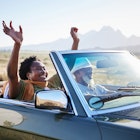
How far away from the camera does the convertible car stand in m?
3.23

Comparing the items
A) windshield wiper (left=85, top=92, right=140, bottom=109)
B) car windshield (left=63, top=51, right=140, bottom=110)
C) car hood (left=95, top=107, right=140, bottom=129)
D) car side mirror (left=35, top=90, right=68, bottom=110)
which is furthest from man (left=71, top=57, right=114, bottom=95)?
car hood (left=95, top=107, right=140, bottom=129)

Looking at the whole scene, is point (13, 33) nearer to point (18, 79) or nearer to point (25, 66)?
point (18, 79)

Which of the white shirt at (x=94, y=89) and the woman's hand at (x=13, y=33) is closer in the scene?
the white shirt at (x=94, y=89)

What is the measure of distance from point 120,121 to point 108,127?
12 centimetres

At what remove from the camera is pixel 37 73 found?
16.0ft

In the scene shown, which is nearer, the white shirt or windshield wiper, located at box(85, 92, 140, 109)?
windshield wiper, located at box(85, 92, 140, 109)

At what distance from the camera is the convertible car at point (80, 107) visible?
323cm

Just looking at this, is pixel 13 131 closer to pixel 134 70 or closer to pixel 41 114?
pixel 41 114

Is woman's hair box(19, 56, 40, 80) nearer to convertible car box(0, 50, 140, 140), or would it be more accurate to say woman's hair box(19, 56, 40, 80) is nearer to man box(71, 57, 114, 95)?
convertible car box(0, 50, 140, 140)

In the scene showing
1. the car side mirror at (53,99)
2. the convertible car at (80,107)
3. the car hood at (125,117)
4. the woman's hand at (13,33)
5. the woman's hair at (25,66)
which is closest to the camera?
the car hood at (125,117)

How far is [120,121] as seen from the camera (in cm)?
320

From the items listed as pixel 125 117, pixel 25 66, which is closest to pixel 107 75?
pixel 125 117

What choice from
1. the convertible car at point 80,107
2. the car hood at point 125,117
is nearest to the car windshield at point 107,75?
the convertible car at point 80,107

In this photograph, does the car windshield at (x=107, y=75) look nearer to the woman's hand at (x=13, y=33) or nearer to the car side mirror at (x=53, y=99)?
the car side mirror at (x=53, y=99)
